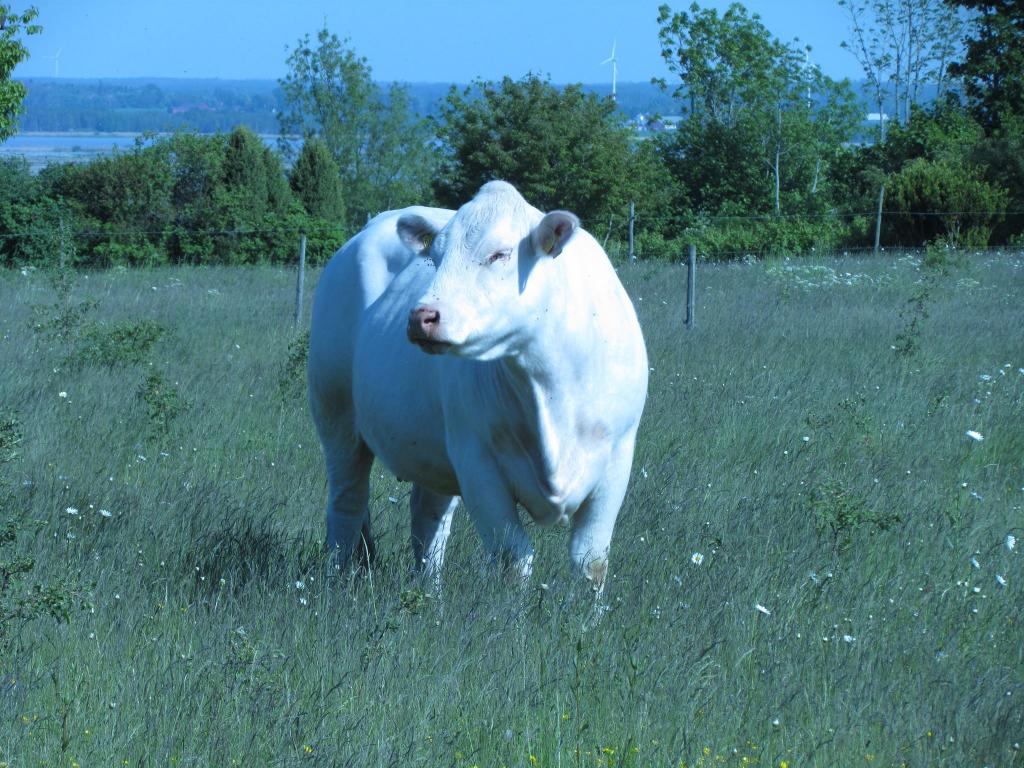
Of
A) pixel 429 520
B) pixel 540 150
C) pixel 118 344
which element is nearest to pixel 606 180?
pixel 540 150

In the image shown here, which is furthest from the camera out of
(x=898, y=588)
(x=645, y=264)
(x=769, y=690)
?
(x=645, y=264)

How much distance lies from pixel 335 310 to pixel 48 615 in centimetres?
211

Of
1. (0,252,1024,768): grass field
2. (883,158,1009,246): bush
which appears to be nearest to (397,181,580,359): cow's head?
(0,252,1024,768): grass field

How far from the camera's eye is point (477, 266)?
3.93m

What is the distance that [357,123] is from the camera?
55906 mm

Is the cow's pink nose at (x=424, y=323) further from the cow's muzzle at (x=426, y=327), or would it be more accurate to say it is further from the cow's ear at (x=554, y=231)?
the cow's ear at (x=554, y=231)

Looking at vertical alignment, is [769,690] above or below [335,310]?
below

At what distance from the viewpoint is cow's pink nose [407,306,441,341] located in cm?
369

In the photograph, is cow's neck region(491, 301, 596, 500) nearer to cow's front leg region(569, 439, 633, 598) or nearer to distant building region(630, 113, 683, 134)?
cow's front leg region(569, 439, 633, 598)

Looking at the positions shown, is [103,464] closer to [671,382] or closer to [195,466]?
[195,466]

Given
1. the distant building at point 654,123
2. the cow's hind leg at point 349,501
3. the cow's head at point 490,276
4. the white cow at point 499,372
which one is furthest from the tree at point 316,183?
the cow's head at point 490,276

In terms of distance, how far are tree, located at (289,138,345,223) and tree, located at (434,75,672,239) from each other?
8.77ft

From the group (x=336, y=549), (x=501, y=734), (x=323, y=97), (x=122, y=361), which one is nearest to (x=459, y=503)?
(x=336, y=549)

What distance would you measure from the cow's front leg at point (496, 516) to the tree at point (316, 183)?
26.5 m
